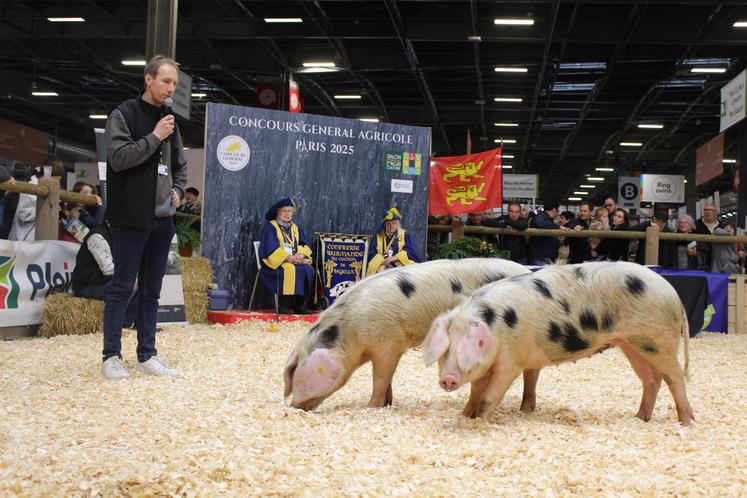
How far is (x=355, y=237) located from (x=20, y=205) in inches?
143

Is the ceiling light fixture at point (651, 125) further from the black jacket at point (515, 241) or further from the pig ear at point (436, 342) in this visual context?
the pig ear at point (436, 342)

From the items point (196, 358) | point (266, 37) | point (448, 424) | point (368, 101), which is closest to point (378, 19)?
point (266, 37)

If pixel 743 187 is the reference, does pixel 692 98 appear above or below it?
above

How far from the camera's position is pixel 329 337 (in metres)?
4.00

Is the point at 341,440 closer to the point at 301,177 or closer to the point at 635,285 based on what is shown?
the point at 635,285

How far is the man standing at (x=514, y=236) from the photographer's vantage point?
1060 cm

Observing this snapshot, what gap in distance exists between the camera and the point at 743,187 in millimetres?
16812

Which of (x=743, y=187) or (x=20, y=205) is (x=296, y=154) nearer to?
(x=20, y=205)

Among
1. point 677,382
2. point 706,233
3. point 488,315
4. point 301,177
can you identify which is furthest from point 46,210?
point 706,233

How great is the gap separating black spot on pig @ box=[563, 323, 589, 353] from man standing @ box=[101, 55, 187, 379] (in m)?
2.41

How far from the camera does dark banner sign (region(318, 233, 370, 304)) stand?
942 centimetres

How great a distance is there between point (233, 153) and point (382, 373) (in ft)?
19.2

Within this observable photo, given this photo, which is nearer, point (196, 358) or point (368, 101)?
point (196, 358)

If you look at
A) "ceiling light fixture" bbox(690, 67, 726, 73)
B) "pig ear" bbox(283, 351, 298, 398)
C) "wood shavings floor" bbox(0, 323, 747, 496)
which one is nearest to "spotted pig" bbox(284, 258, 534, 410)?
"pig ear" bbox(283, 351, 298, 398)
